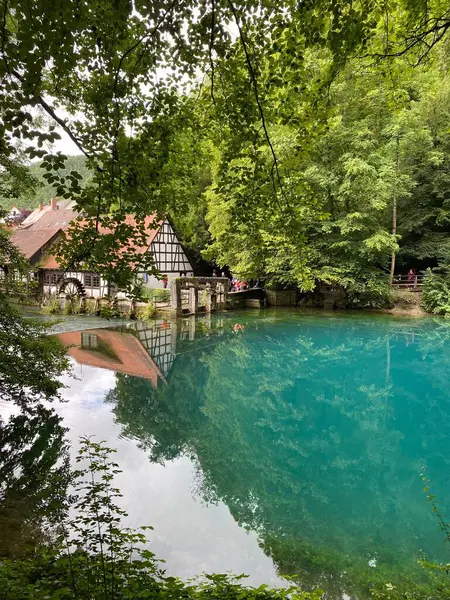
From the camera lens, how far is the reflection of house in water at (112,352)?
12.1 metres

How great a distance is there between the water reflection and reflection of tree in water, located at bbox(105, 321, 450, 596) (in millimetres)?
24

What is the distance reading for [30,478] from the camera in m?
5.86

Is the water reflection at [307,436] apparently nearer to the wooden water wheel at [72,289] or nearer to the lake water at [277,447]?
the lake water at [277,447]

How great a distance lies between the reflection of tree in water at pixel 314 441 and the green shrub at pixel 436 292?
23.4 ft

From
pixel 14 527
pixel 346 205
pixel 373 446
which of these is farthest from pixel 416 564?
pixel 346 205

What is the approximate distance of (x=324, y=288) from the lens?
24.2 metres

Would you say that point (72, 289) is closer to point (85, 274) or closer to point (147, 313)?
point (85, 274)

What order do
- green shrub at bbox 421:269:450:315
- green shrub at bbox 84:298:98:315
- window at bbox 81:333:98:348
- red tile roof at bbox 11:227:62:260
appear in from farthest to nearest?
red tile roof at bbox 11:227:62:260 < green shrub at bbox 84:298:98:315 < green shrub at bbox 421:269:450:315 < window at bbox 81:333:98:348

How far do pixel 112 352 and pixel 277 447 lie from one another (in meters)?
8.20

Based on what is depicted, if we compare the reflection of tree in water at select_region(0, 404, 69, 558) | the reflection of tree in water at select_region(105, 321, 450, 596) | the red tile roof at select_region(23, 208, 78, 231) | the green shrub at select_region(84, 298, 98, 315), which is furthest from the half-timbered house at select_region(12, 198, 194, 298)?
the reflection of tree in water at select_region(0, 404, 69, 558)

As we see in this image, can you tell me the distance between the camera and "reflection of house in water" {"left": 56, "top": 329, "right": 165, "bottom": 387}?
39.7 feet

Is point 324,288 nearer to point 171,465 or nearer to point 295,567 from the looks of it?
point 171,465

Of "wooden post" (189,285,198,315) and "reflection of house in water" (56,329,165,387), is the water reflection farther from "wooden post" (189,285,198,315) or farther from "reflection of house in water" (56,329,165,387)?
"wooden post" (189,285,198,315)

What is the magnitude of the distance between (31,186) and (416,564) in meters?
8.15
